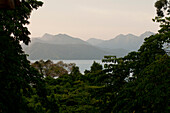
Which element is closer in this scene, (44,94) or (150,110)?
(150,110)

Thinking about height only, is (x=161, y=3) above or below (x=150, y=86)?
above

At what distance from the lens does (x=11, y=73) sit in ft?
8.75

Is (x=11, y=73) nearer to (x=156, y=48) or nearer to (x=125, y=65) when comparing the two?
(x=125, y=65)

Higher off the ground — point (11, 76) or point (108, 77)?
point (11, 76)

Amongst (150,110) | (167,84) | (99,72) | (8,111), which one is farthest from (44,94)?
(167,84)

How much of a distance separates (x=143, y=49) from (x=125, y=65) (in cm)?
76

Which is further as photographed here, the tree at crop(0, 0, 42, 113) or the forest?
the forest

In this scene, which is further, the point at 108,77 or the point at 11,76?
the point at 108,77

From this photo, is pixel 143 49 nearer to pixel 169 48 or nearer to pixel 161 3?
pixel 169 48

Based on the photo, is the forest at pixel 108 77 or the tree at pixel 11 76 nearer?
the tree at pixel 11 76

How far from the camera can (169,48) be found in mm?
4613

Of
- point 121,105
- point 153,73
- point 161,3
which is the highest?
point 161,3

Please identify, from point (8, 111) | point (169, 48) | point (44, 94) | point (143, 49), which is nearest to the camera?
point (8, 111)

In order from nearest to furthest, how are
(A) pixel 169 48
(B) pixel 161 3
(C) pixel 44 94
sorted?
(C) pixel 44 94
(A) pixel 169 48
(B) pixel 161 3
